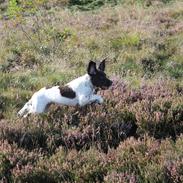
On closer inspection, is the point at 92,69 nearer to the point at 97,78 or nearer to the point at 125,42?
the point at 97,78

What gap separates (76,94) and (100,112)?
566 millimetres

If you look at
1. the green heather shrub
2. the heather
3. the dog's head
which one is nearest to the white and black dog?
the dog's head

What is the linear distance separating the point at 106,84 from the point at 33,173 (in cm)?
265

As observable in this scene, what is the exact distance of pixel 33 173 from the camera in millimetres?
6562

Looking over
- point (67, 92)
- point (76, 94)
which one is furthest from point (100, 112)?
point (67, 92)

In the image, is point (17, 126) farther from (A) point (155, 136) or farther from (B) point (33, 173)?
(A) point (155, 136)

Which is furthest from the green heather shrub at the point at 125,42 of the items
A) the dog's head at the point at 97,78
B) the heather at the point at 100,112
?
the dog's head at the point at 97,78

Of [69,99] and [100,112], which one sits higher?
[69,99]

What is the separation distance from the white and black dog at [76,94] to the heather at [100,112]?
0.57 ft

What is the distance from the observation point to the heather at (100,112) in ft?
21.3

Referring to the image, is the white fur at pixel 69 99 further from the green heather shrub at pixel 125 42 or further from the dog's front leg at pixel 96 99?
the green heather shrub at pixel 125 42

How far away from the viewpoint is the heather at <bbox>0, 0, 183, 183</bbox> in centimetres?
650

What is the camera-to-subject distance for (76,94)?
8.65 m

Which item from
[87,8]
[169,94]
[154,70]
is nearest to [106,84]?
[169,94]
